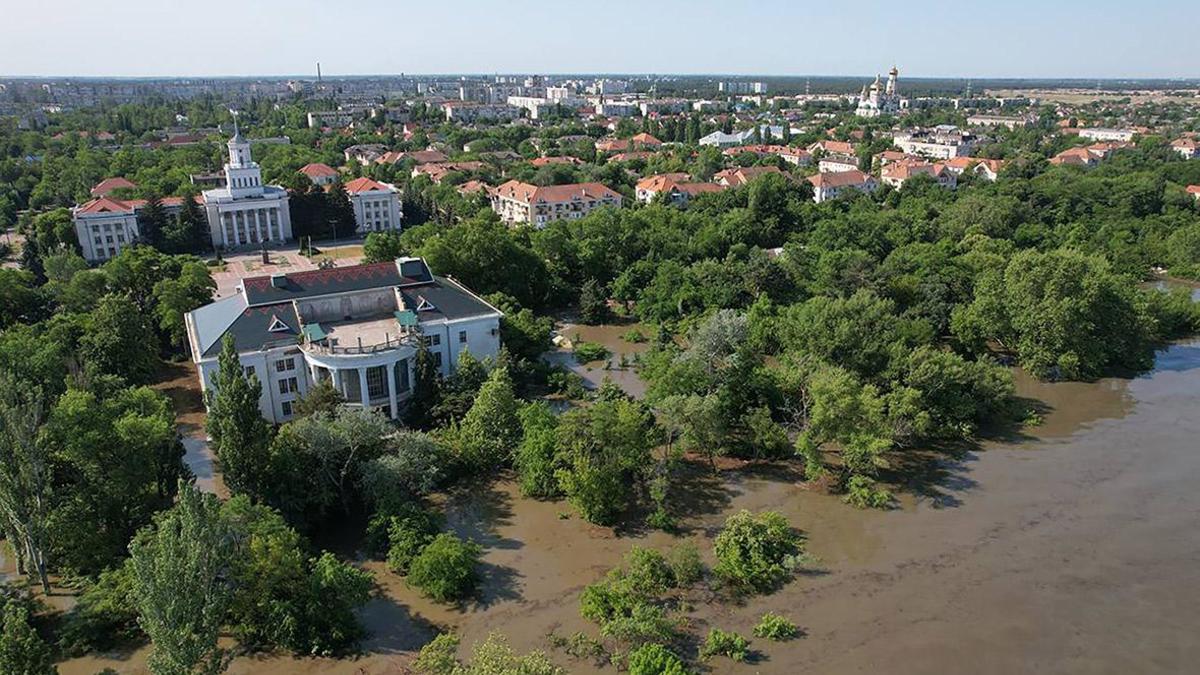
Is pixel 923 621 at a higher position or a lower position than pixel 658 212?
lower

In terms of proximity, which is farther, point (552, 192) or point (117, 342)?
point (552, 192)

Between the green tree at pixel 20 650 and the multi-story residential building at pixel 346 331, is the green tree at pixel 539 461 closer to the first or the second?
the multi-story residential building at pixel 346 331

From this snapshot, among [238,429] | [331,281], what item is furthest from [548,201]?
[238,429]

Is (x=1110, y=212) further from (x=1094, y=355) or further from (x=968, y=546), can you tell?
(x=968, y=546)

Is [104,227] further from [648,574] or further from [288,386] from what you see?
[648,574]

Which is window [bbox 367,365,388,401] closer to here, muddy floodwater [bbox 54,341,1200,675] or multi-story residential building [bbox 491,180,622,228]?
muddy floodwater [bbox 54,341,1200,675]

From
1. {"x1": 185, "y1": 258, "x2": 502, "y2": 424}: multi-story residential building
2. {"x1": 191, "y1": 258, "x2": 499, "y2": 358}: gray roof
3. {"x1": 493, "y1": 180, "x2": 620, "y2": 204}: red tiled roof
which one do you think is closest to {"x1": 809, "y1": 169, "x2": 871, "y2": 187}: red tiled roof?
{"x1": 493, "y1": 180, "x2": 620, "y2": 204}: red tiled roof

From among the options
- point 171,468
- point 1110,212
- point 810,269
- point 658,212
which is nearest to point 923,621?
point 171,468
